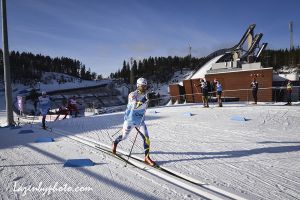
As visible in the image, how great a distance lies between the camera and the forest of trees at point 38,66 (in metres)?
114

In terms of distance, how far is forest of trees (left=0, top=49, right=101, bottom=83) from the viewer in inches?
4491

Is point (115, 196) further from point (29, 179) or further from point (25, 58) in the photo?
point (25, 58)

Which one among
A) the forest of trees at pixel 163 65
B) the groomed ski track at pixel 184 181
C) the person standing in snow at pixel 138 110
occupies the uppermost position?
the forest of trees at pixel 163 65

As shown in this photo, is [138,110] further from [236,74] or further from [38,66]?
[38,66]

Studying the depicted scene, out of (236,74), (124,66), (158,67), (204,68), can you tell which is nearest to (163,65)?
(158,67)

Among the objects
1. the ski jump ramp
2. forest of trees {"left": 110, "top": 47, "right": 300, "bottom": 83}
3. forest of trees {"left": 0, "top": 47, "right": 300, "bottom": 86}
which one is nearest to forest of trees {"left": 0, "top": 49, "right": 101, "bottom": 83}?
forest of trees {"left": 0, "top": 47, "right": 300, "bottom": 86}

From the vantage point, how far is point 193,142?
8703 millimetres

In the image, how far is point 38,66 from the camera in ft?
442

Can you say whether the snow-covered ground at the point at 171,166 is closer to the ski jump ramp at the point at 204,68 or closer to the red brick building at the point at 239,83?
the red brick building at the point at 239,83

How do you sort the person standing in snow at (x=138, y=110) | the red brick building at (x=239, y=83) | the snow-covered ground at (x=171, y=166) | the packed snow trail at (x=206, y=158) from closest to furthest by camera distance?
the snow-covered ground at (x=171, y=166)
the packed snow trail at (x=206, y=158)
the person standing in snow at (x=138, y=110)
the red brick building at (x=239, y=83)

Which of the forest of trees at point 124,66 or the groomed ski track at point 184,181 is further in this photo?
the forest of trees at point 124,66

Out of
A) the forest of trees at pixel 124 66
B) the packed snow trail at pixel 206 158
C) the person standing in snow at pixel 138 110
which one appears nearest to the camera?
the packed snow trail at pixel 206 158

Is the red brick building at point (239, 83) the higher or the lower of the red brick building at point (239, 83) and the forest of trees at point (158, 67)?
the lower

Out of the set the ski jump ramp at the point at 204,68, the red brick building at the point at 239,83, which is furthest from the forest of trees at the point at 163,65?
the red brick building at the point at 239,83
